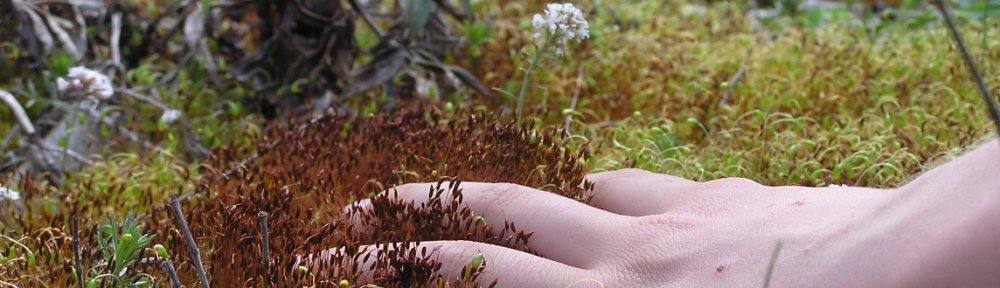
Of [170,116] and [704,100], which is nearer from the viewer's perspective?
[170,116]

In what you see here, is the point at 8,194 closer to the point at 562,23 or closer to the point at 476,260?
the point at 476,260

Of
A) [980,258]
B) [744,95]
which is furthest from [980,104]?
[980,258]

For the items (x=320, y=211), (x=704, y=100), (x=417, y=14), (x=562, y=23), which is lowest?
(x=704, y=100)

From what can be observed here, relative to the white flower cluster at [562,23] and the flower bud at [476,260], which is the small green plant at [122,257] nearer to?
the flower bud at [476,260]

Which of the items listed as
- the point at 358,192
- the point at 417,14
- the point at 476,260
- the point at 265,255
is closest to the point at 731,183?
the point at 476,260

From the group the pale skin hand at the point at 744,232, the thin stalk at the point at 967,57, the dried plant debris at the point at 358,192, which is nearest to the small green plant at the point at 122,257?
the dried plant debris at the point at 358,192

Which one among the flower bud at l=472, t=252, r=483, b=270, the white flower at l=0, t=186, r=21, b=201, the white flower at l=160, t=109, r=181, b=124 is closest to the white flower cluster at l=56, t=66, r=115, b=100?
the white flower at l=160, t=109, r=181, b=124
